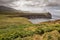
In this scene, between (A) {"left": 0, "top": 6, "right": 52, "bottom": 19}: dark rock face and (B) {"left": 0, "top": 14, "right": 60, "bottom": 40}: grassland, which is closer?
(B) {"left": 0, "top": 14, "right": 60, "bottom": 40}: grassland

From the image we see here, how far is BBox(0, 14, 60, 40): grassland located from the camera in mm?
3141

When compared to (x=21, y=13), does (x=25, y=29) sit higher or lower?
lower

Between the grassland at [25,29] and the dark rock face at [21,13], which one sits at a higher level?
the dark rock face at [21,13]

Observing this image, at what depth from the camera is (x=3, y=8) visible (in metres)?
3.67

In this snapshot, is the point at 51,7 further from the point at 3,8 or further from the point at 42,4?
the point at 3,8

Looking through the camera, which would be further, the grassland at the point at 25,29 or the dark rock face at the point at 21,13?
the dark rock face at the point at 21,13

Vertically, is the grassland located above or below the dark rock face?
below

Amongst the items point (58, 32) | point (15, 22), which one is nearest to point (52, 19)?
point (58, 32)

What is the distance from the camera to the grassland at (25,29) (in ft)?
10.3

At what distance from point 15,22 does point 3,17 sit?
28 centimetres

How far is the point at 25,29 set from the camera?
334cm

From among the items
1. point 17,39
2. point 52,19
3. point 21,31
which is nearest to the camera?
point 17,39

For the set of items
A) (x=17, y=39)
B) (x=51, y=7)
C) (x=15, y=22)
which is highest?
(x=51, y=7)

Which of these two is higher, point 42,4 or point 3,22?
point 42,4
